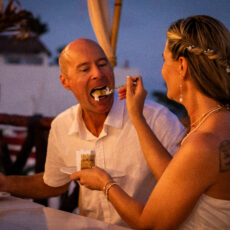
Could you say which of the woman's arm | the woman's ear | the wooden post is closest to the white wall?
the wooden post

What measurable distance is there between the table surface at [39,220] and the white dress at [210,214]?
32cm

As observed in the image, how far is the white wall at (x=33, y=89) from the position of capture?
26.1 meters

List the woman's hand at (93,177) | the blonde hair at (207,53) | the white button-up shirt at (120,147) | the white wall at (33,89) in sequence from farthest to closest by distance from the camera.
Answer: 1. the white wall at (33,89)
2. the white button-up shirt at (120,147)
3. the woman's hand at (93,177)
4. the blonde hair at (207,53)

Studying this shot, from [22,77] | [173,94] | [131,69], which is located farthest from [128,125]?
[22,77]

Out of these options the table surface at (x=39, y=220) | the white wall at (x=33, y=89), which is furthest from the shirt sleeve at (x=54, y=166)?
the white wall at (x=33, y=89)

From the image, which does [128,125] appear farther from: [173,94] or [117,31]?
[117,31]

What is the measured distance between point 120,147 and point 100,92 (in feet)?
1.38

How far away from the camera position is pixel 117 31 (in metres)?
2.89

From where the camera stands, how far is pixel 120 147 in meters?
2.09

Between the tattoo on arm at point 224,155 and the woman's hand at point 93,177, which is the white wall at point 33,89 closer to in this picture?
the woman's hand at point 93,177

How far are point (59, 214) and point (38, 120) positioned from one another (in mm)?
1802

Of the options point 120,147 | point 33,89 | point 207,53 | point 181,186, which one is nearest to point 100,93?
point 120,147

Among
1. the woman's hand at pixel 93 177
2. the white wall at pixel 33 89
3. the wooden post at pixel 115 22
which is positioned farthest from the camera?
the white wall at pixel 33 89

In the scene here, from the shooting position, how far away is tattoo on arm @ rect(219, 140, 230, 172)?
122 centimetres
